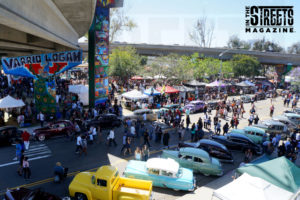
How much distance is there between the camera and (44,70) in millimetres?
21844

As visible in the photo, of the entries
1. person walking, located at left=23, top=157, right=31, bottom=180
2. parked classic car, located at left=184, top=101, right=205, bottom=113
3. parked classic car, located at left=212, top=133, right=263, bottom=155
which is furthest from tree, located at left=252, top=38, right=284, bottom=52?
person walking, located at left=23, top=157, right=31, bottom=180

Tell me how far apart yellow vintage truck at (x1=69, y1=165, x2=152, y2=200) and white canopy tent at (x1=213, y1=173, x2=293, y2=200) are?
9.61 feet

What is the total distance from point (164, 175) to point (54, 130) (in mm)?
10410

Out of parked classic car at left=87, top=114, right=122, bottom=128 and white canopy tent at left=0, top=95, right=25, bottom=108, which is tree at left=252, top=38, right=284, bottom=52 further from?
white canopy tent at left=0, top=95, right=25, bottom=108

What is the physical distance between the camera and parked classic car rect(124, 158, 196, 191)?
10.3m

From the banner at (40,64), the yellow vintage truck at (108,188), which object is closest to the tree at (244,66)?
the banner at (40,64)

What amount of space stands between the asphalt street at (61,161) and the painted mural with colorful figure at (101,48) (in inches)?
375

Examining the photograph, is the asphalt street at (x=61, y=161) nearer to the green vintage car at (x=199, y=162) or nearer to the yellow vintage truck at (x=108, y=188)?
the green vintage car at (x=199, y=162)

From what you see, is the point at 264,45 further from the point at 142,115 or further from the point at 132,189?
the point at 132,189

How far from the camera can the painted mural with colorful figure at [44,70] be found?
21312mm

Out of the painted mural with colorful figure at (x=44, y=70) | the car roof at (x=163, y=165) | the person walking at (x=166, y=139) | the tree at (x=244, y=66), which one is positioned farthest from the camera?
the tree at (x=244, y=66)

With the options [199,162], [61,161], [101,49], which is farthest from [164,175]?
[101,49]

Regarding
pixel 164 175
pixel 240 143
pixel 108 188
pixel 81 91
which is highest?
pixel 81 91

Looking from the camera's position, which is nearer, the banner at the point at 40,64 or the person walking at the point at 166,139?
the person walking at the point at 166,139
